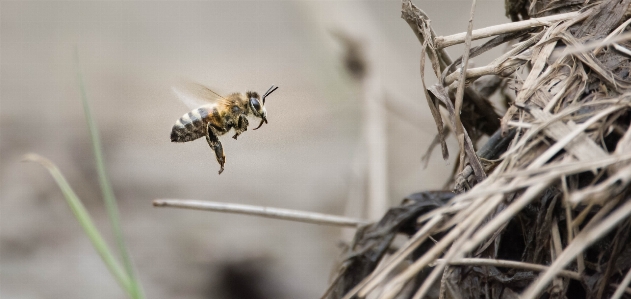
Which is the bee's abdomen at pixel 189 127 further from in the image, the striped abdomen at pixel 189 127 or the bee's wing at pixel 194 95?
the bee's wing at pixel 194 95

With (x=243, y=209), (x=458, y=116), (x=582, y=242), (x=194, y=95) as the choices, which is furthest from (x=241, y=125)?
(x=582, y=242)

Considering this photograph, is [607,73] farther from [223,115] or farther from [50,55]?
[50,55]

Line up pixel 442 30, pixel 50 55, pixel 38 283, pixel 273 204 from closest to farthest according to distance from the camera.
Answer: pixel 38 283 < pixel 273 204 < pixel 442 30 < pixel 50 55

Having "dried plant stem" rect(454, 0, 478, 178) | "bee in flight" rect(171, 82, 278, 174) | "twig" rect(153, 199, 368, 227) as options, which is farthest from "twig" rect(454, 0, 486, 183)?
"bee in flight" rect(171, 82, 278, 174)

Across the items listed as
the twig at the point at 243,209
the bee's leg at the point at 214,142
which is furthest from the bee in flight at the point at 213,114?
the twig at the point at 243,209

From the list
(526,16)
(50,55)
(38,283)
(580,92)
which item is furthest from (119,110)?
(580,92)

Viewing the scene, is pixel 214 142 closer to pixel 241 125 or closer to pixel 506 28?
pixel 241 125

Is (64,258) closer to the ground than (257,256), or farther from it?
farther from it

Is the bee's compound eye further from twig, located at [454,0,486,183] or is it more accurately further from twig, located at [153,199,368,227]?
twig, located at [454,0,486,183]
